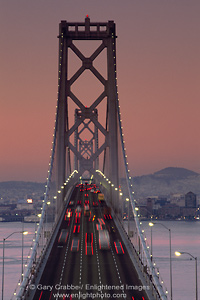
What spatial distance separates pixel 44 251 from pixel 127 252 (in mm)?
9163

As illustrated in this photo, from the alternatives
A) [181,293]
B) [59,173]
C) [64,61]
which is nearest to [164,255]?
[181,293]

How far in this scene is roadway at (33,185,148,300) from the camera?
142 ft

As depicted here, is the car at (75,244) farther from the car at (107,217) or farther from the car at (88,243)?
the car at (107,217)

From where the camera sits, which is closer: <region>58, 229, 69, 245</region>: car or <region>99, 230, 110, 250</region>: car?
<region>99, 230, 110, 250</region>: car

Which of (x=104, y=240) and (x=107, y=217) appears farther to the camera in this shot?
(x=107, y=217)

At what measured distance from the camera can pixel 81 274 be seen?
167ft

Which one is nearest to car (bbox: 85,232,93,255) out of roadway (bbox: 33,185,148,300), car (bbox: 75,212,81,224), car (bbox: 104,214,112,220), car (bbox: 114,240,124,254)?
roadway (bbox: 33,185,148,300)

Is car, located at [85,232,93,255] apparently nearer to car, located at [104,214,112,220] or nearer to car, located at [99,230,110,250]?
car, located at [99,230,110,250]

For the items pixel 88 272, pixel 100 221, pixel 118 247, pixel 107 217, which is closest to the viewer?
pixel 88 272

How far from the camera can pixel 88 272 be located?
170 feet

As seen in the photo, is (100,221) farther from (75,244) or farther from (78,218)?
(75,244)

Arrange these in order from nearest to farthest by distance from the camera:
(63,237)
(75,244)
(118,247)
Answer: (118,247) < (75,244) < (63,237)

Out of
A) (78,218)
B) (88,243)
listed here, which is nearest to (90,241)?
(88,243)

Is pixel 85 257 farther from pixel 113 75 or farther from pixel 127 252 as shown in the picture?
pixel 113 75
